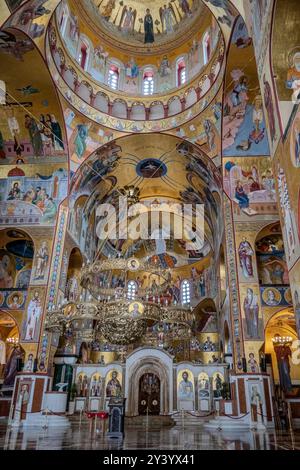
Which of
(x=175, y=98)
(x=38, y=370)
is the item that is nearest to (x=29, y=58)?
(x=175, y=98)

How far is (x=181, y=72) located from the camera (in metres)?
17.4

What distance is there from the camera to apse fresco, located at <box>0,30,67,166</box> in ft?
40.3

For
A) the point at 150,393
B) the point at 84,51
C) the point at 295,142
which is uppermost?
the point at 84,51

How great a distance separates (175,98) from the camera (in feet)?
54.6

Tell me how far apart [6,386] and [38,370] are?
189 inches

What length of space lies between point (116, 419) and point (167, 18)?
1792cm

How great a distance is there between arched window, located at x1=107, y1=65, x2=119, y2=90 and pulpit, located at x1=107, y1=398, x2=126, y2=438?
14.8 m

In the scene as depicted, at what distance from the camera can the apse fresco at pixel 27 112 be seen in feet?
40.3

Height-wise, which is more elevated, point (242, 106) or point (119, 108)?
point (119, 108)

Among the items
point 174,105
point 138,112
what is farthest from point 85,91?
point 174,105

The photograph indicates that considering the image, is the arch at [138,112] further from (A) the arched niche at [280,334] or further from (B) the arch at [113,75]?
(A) the arched niche at [280,334]

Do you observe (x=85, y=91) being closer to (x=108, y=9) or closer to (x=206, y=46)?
(x=108, y=9)

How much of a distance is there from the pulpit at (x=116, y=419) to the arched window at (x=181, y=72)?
14869mm
